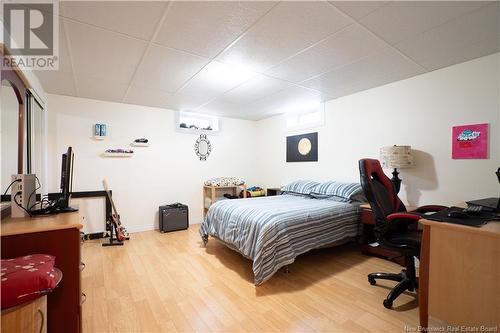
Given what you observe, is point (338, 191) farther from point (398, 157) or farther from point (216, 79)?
point (216, 79)

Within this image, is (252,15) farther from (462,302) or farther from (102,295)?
(102,295)

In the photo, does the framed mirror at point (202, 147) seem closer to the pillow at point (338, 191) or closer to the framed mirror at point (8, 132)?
the pillow at point (338, 191)

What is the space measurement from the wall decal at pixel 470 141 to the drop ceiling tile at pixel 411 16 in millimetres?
1305

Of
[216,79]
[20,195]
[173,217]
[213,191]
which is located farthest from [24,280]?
[213,191]

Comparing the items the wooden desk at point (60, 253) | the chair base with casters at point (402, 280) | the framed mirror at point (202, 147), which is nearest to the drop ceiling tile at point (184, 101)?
the framed mirror at point (202, 147)

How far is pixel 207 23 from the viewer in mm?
1831

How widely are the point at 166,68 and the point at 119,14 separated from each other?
3.06ft

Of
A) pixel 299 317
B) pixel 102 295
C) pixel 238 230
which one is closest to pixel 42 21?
pixel 102 295

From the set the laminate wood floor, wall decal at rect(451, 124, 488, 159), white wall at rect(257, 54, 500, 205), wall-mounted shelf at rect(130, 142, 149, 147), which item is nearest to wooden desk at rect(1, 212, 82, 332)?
the laminate wood floor

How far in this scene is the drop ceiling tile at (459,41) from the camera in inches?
71.1

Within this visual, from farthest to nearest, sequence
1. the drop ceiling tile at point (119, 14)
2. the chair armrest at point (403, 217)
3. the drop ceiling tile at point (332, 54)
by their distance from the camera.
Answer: the drop ceiling tile at point (332, 54) → the chair armrest at point (403, 217) → the drop ceiling tile at point (119, 14)

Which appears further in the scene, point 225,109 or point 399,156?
point 225,109

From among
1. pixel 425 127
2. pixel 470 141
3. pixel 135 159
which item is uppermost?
pixel 425 127

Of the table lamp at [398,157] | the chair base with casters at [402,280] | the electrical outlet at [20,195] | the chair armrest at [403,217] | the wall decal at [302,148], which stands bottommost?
the chair base with casters at [402,280]
